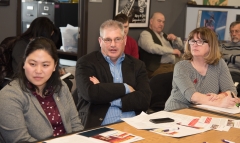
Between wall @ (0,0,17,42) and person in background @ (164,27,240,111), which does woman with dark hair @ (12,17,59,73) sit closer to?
wall @ (0,0,17,42)

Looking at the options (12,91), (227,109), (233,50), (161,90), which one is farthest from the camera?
(233,50)

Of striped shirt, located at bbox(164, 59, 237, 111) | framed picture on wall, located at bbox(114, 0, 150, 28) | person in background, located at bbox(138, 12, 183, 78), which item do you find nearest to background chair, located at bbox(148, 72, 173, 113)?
striped shirt, located at bbox(164, 59, 237, 111)

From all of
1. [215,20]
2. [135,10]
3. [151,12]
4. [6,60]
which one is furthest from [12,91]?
[215,20]

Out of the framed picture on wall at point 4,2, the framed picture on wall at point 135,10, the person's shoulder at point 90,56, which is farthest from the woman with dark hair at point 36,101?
the framed picture on wall at point 135,10

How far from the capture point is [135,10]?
259 inches

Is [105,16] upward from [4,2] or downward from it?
downward

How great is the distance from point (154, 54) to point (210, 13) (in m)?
1.58

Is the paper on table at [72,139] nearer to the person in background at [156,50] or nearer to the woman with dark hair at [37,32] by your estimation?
the woman with dark hair at [37,32]

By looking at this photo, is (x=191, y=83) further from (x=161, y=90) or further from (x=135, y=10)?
(x=135, y=10)

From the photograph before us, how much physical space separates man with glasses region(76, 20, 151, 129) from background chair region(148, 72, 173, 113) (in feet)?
0.97

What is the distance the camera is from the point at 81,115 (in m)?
3.08

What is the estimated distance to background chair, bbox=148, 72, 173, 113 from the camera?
3.50 metres

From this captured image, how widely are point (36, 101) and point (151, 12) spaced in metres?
4.79

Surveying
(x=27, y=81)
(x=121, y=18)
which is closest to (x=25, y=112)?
(x=27, y=81)
